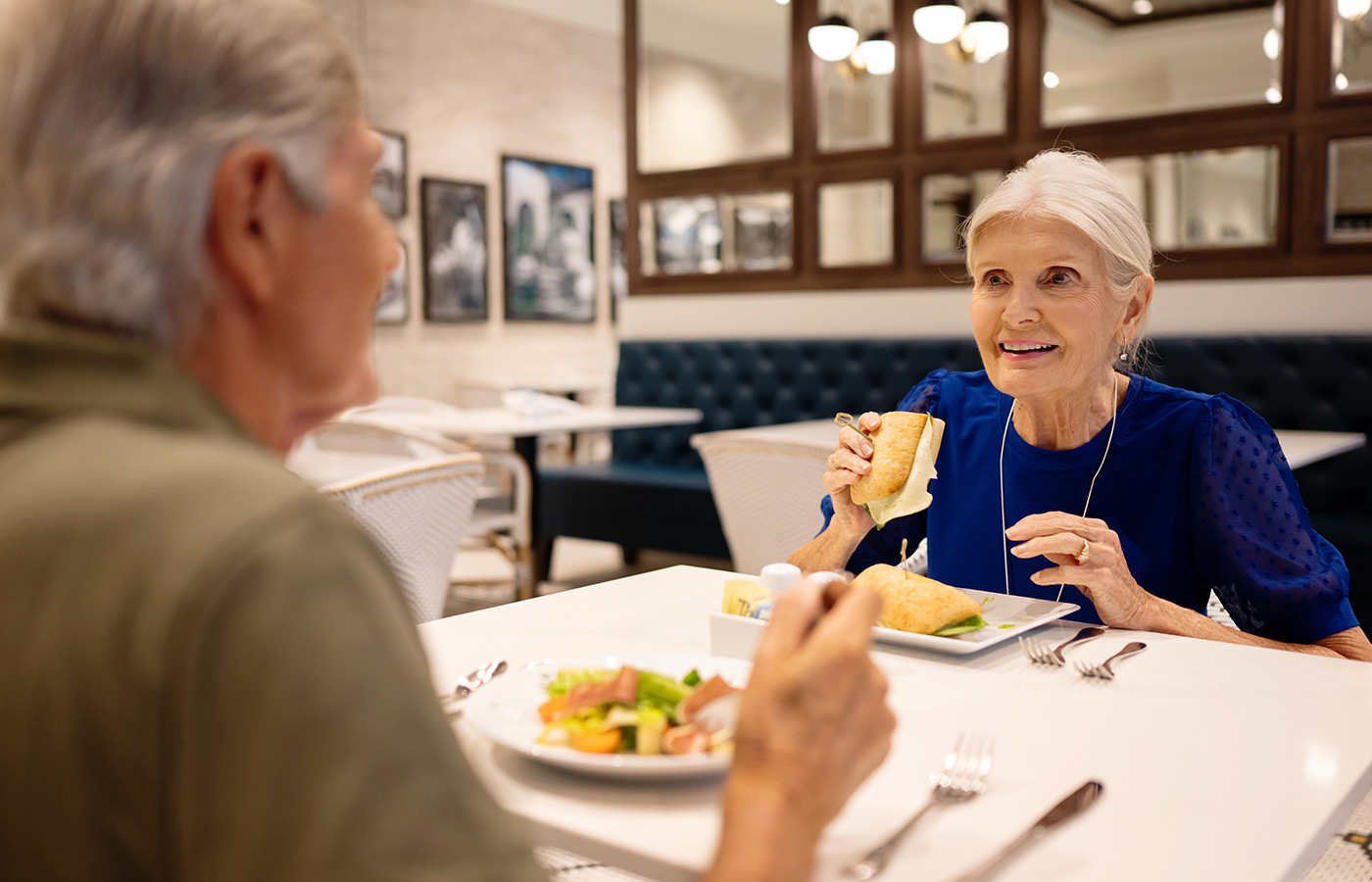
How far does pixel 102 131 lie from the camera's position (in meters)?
0.53

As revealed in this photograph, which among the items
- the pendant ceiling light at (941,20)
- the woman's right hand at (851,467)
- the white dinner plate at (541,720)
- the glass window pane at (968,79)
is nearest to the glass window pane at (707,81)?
the glass window pane at (968,79)

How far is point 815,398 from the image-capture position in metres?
5.77

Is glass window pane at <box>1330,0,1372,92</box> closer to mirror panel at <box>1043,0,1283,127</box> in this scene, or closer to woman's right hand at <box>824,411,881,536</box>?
mirror panel at <box>1043,0,1283,127</box>

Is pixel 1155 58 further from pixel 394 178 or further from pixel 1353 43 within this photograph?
pixel 394 178

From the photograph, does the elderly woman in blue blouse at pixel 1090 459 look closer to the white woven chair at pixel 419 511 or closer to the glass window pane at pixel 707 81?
the white woven chair at pixel 419 511

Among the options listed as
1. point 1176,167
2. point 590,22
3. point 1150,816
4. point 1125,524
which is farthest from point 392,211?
point 1150,816

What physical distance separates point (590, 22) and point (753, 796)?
9759mm

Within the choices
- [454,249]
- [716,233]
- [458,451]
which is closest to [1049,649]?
[458,451]

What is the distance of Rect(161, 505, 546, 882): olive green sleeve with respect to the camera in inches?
17.5

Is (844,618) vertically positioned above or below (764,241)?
below

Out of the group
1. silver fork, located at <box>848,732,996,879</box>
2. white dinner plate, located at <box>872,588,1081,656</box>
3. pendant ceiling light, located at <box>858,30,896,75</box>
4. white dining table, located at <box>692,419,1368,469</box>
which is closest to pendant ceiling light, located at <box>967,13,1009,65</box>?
pendant ceiling light, located at <box>858,30,896,75</box>

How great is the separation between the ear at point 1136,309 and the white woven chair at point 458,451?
2.48m

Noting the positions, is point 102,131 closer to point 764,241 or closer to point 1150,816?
point 1150,816

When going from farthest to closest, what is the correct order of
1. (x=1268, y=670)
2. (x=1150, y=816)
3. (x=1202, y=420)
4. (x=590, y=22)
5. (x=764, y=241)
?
(x=590, y=22), (x=764, y=241), (x=1202, y=420), (x=1268, y=670), (x=1150, y=816)
